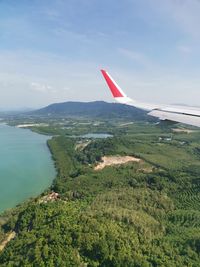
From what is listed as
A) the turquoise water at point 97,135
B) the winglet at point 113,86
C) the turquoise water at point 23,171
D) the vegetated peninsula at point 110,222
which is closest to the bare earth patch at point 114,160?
the vegetated peninsula at point 110,222

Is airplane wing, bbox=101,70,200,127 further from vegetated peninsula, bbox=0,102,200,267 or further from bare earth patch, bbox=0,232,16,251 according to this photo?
bare earth patch, bbox=0,232,16,251

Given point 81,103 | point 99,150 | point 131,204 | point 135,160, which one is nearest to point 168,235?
point 131,204

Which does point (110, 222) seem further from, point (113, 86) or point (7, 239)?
point (113, 86)

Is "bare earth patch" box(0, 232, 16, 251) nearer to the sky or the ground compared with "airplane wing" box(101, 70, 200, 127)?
nearer to the ground

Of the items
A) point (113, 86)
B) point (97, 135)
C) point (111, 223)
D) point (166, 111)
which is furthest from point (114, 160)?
point (97, 135)

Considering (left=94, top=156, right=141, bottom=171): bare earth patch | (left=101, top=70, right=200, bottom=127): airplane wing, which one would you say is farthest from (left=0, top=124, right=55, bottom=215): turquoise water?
(left=101, top=70, right=200, bottom=127): airplane wing

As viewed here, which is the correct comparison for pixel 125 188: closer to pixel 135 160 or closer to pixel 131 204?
pixel 131 204

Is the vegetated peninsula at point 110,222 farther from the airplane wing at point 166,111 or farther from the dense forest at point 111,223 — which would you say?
the airplane wing at point 166,111
